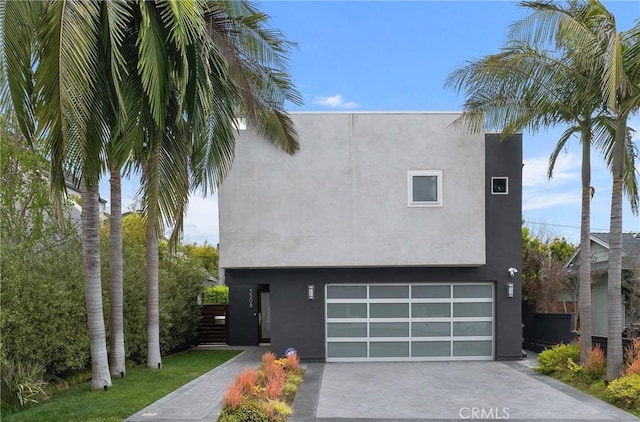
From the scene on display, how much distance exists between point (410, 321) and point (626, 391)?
20.2ft

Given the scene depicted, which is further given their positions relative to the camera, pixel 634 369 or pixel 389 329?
pixel 389 329

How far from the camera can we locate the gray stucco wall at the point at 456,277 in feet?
45.1

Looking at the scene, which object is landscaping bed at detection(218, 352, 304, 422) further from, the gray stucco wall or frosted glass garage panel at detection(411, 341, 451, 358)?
frosted glass garage panel at detection(411, 341, 451, 358)

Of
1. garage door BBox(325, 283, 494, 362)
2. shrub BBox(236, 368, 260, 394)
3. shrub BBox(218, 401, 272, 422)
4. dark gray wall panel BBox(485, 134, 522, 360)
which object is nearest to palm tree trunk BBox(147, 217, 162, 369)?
shrub BBox(236, 368, 260, 394)

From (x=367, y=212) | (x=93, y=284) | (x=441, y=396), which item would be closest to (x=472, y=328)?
(x=367, y=212)

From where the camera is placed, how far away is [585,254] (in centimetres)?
1085

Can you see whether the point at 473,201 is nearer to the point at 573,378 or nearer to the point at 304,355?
the point at 573,378

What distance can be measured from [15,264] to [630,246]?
21522 millimetres

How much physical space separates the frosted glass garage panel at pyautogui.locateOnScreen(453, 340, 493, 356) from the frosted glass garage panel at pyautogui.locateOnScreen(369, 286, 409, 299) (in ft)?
6.63

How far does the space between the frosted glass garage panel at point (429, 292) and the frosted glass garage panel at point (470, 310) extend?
429 mm

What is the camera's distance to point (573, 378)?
1054cm

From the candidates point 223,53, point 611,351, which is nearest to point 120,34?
point 223,53

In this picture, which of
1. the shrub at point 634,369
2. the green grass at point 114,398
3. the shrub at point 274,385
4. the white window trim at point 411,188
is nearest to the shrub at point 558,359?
the shrub at point 634,369

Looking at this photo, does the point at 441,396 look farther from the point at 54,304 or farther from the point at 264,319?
the point at 264,319
